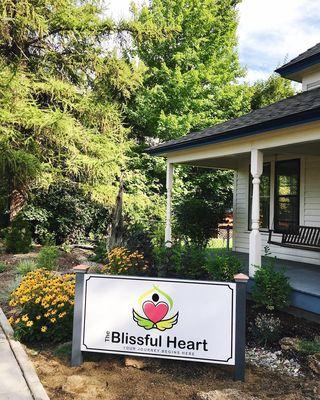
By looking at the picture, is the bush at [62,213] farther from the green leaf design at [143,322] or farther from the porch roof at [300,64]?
the green leaf design at [143,322]

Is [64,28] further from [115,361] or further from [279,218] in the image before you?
[115,361]

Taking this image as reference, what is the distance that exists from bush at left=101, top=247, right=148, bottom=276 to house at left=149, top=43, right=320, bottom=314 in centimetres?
98

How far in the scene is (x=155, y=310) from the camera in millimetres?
4016


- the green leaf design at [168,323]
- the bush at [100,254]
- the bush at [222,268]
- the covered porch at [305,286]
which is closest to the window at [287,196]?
the covered porch at [305,286]

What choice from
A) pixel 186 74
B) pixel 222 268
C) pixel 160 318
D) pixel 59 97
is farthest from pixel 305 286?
pixel 186 74

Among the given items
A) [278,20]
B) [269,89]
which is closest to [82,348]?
[269,89]

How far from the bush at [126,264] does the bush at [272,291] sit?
2.06m

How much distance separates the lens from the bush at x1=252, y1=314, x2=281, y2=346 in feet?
16.4

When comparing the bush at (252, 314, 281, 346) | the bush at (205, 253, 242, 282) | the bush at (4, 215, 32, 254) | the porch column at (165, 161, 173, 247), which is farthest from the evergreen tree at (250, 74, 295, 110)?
the bush at (252, 314, 281, 346)

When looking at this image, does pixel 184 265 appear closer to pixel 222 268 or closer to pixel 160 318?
pixel 222 268

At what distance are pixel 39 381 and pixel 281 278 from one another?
3358mm

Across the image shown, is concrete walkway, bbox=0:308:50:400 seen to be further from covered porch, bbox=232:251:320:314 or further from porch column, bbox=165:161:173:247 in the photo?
porch column, bbox=165:161:173:247

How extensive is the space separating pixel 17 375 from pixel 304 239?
593cm

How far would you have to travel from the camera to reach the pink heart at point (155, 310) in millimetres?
3977
